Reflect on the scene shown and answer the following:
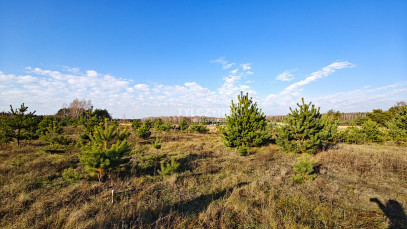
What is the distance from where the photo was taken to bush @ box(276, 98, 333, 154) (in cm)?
874

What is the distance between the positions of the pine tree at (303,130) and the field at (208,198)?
166 cm

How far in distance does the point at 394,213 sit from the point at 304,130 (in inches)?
217

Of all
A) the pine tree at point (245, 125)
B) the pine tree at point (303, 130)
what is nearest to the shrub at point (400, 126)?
the pine tree at point (303, 130)

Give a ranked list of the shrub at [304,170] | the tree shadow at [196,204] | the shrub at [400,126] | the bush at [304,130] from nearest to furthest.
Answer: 1. the tree shadow at [196,204]
2. the shrub at [304,170]
3. the bush at [304,130]
4. the shrub at [400,126]

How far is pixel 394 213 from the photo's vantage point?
3750mm

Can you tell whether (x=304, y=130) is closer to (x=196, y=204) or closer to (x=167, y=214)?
(x=196, y=204)

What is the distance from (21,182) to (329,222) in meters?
9.21

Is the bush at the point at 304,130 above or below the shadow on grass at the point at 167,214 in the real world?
above

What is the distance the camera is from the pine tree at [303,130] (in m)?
8.77

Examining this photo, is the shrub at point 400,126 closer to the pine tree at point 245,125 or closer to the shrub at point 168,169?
the pine tree at point 245,125

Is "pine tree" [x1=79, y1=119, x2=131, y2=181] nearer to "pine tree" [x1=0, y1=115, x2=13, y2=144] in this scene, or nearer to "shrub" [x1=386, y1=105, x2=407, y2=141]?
"pine tree" [x1=0, y1=115, x2=13, y2=144]

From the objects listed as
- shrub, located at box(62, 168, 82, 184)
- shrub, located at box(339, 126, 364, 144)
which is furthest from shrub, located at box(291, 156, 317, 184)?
shrub, located at box(339, 126, 364, 144)

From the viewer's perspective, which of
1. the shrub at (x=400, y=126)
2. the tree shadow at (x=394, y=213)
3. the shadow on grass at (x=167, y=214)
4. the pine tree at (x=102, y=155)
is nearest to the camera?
the shadow on grass at (x=167, y=214)

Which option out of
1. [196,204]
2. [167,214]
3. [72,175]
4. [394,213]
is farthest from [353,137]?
[72,175]
